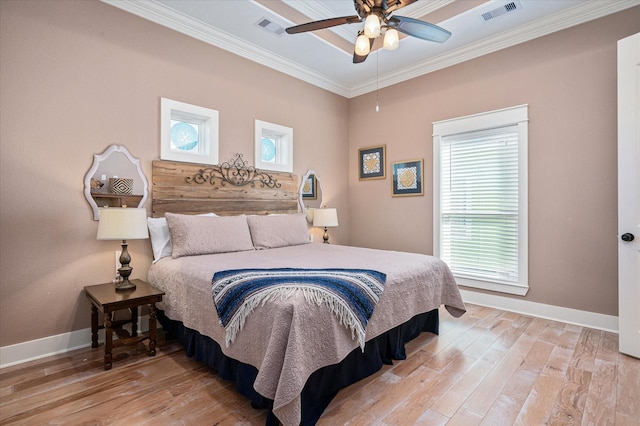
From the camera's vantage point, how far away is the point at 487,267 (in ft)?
12.5

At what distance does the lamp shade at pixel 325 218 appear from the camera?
14.4 feet

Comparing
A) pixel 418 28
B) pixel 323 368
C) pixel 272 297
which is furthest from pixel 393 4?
pixel 323 368

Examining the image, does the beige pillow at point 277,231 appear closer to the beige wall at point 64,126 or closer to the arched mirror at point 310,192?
the arched mirror at point 310,192

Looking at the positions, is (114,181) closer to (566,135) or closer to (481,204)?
(481,204)

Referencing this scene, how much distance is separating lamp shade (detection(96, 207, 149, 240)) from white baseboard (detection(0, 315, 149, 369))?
Answer: 916 millimetres

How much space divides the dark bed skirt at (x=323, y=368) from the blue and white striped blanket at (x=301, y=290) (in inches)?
11.1

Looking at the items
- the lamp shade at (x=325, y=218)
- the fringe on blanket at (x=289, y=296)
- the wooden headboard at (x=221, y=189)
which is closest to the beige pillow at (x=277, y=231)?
the wooden headboard at (x=221, y=189)

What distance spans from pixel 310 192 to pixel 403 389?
10.0 feet

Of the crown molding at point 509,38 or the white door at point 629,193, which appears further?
the crown molding at point 509,38

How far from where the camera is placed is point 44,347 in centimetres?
251

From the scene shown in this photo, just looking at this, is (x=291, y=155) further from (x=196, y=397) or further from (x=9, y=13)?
(x=196, y=397)

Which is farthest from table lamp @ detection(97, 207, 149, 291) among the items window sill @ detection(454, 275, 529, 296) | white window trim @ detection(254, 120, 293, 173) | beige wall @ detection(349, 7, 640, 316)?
beige wall @ detection(349, 7, 640, 316)

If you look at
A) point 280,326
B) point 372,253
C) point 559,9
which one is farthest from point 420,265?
point 559,9

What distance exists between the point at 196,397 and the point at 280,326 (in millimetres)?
862
